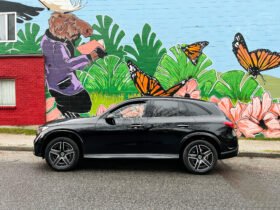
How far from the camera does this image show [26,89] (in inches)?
519

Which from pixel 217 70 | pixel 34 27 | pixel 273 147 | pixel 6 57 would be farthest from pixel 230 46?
pixel 6 57

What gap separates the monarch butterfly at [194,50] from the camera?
12.4 meters

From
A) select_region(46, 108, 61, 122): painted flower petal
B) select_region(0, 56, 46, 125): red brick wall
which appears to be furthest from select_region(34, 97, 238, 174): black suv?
select_region(0, 56, 46, 125): red brick wall

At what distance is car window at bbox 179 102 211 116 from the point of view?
748 centimetres

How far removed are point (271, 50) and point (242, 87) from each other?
161cm

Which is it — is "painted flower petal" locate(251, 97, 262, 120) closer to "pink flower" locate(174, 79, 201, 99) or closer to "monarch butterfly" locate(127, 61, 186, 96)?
"pink flower" locate(174, 79, 201, 99)

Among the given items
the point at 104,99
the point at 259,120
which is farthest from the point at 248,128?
the point at 104,99

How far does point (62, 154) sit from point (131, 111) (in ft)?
5.60

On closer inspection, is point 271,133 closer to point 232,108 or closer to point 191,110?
point 232,108

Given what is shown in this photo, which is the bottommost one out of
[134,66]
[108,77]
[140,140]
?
[140,140]

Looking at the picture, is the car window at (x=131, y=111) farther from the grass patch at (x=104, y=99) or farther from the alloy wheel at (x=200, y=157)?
the grass patch at (x=104, y=99)

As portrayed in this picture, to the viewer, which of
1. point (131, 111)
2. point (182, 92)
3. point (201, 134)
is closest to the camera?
point (201, 134)

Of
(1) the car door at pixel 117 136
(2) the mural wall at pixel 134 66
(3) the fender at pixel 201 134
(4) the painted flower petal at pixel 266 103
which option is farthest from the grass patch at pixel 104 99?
(3) the fender at pixel 201 134

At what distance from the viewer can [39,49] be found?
13047 millimetres
